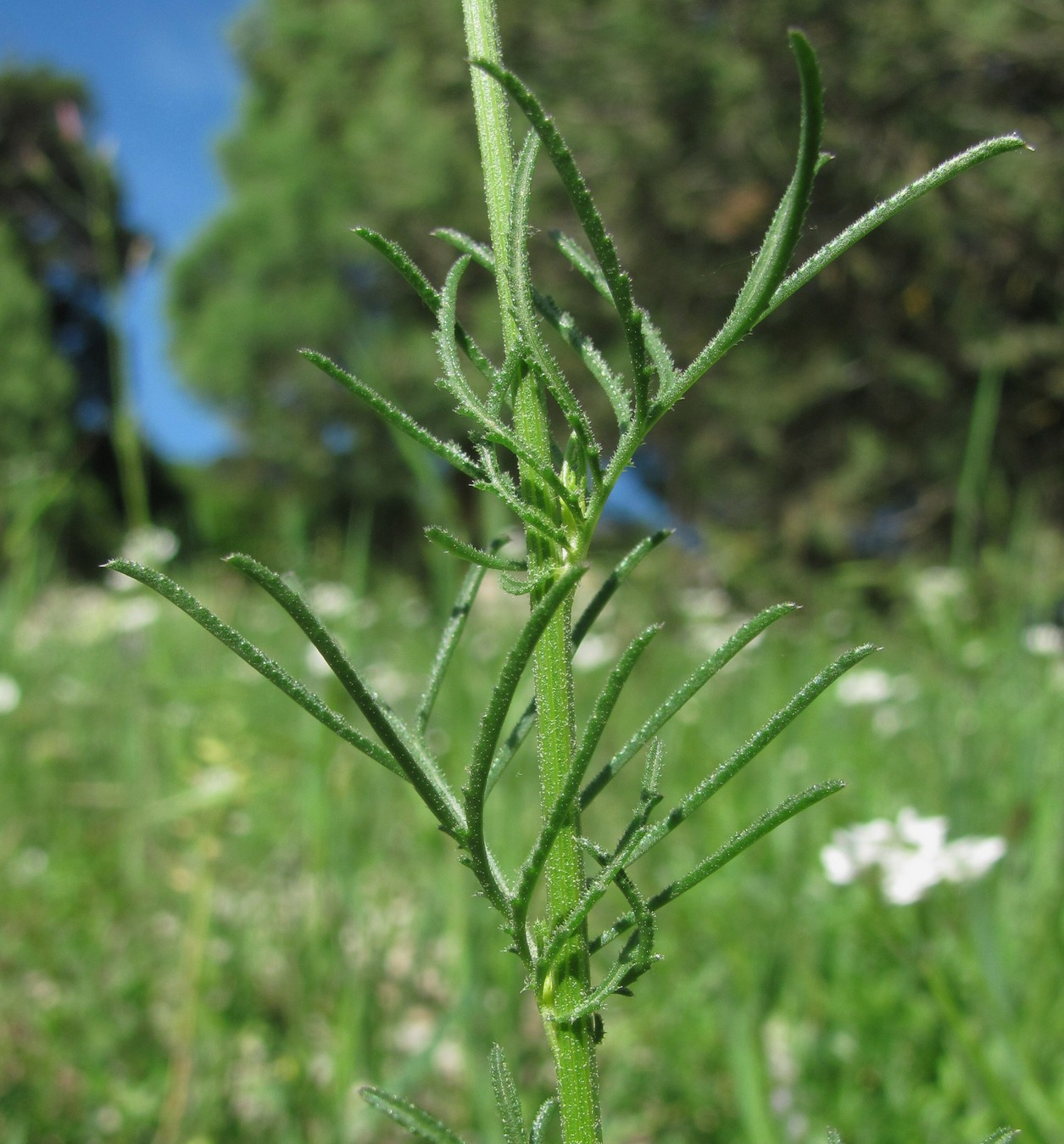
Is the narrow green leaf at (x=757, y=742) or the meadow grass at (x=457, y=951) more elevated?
the meadow grass at (x=457, y=951)

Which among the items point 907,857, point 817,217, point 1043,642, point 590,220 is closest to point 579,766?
point 590,220

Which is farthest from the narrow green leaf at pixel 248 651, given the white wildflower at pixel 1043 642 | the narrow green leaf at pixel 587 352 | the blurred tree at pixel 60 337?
the white wildflower at pixel 1043 642

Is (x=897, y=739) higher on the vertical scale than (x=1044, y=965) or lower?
higher

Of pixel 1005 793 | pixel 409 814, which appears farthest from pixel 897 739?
pixel 409 814

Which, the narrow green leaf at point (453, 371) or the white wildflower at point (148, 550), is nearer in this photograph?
the narrow green leaf at point (453, 371)

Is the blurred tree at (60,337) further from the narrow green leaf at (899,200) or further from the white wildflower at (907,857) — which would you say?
the narrow green leaf at (899,200)

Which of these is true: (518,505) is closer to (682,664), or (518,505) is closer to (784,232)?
(784,232)

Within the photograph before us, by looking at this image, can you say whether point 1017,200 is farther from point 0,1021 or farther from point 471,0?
point 471,0
